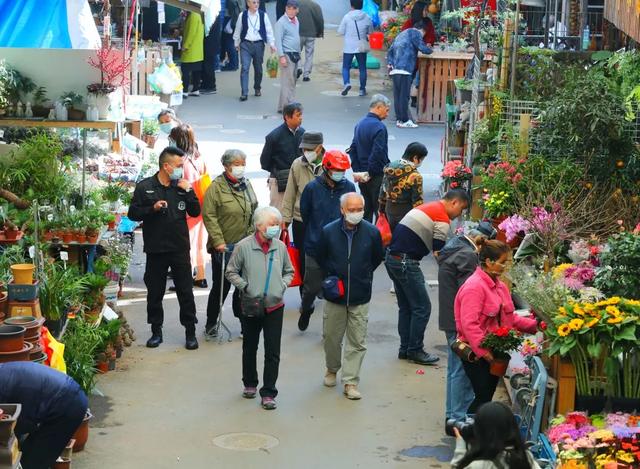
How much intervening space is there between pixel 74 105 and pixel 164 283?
2.18 metres

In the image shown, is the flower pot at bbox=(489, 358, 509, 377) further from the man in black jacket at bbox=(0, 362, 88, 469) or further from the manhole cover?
the man in black jacket at bbox=(0, 362, 88, 469)

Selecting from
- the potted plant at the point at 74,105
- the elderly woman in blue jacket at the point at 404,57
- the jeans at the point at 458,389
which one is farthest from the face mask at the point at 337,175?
the elderly woman in blue jacket at the point at 404,57

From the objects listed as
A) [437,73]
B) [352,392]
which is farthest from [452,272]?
[437,73]

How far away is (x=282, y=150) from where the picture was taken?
13570 millimetres

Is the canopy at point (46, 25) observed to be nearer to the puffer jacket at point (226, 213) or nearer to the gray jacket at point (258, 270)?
the puffer jacket at point (226, 213)

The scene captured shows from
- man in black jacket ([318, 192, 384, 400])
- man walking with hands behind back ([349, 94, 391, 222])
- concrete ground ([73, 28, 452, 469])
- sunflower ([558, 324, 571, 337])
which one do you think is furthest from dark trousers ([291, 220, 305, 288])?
sunflower ([558, 324, 571, 337])

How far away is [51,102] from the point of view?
12.5 meters

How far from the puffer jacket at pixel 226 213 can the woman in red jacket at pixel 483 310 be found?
3343 millimetres

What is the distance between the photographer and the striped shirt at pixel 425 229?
10.8 m

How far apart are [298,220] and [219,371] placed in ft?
7.63

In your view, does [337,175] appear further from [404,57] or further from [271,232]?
[404,57]

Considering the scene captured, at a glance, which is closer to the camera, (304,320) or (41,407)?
(41,407)

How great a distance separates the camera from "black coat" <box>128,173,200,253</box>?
1123 cm

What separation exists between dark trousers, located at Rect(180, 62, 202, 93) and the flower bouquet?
16.5 metres
